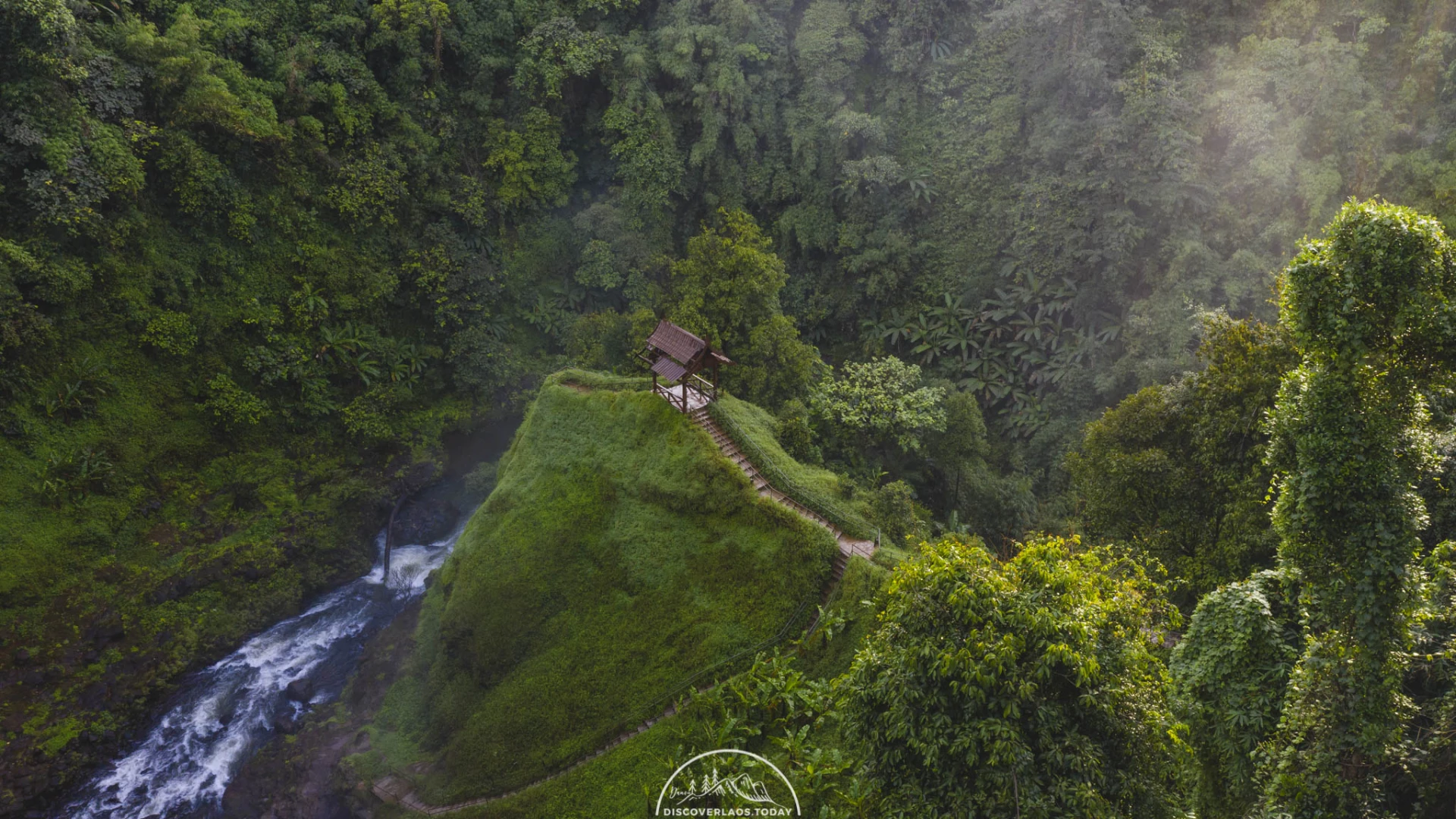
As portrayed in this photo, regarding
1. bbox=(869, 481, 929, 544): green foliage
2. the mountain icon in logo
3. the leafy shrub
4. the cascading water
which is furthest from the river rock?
bbox=(869, 481, 929, 544): green foliage

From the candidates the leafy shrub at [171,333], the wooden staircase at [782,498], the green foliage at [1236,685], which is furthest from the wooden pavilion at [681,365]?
the leafy shrub at [171,333]

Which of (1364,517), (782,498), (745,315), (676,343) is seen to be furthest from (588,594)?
(1364,517)

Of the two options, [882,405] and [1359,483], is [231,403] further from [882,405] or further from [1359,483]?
[1359,483]

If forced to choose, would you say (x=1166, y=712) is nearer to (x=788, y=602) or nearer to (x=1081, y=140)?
(x=788, y=602)

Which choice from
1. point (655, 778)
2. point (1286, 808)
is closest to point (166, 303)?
point (655, 778)

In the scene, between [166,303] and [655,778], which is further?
[166,303]
